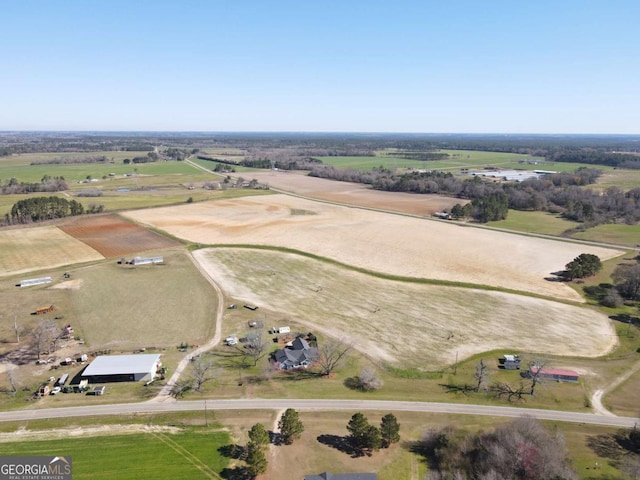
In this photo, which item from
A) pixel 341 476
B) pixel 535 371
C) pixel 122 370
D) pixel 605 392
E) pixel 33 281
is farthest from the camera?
pixel 33 281

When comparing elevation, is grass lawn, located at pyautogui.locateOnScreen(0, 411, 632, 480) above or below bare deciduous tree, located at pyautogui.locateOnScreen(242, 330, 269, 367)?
below

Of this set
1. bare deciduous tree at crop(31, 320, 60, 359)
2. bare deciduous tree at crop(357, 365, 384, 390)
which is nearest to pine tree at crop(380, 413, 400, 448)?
bare deciduous tree at crop(357, 365, 384, 390)

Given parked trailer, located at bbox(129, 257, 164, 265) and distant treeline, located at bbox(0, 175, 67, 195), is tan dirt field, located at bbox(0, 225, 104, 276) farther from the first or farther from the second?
distant treeline, located at bbox(0, 175, 67, 195)

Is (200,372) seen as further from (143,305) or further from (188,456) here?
(143,305)

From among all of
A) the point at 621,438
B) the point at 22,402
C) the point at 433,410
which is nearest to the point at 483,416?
the point at 433,410

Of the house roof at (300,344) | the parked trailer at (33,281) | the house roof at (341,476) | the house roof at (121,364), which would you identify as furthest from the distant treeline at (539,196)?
the parked trailer at (33,281)

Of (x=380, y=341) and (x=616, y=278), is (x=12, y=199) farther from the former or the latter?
(x=616, y=278)

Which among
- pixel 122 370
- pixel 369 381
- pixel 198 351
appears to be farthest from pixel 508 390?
pixel 122 370
